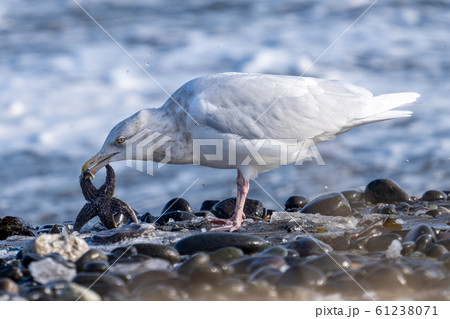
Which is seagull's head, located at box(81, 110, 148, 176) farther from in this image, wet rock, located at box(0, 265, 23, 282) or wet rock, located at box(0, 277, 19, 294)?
wet rock, located at box(0, 277, 19, 294)

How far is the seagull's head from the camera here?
577 cm

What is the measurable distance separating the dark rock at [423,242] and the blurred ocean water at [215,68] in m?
3.99

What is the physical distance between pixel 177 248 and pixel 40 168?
5.36 m

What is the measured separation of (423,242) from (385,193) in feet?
7.87

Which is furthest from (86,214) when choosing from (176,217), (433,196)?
(433,196)

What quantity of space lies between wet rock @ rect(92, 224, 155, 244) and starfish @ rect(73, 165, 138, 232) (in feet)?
1.76

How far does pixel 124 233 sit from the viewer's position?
15.7 ft

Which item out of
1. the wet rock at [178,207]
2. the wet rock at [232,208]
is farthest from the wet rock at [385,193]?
the wet rock at [178,207]

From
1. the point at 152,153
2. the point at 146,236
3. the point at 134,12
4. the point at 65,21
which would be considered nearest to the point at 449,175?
the point at 152,153

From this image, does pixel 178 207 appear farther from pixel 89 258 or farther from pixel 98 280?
pixel 98 280

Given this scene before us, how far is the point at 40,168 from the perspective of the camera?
29.2 feet

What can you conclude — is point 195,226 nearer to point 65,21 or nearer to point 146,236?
point 146,236

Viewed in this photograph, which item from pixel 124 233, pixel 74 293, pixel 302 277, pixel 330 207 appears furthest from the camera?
pixel 330 207

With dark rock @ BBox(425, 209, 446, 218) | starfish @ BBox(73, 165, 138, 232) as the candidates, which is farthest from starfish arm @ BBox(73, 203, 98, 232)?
dark rock @ BBox(425, 209, 446, 218)
